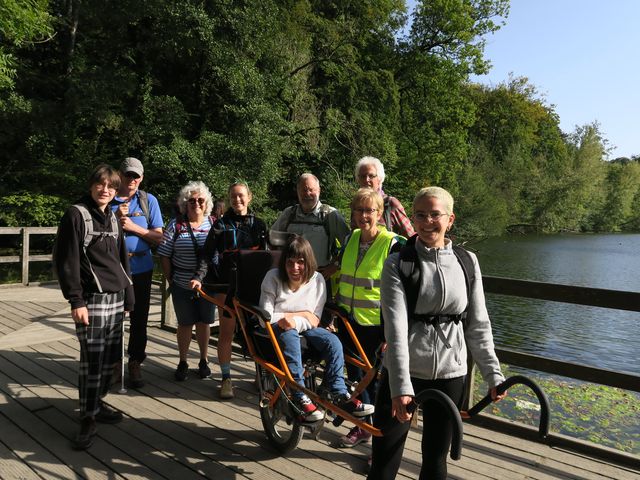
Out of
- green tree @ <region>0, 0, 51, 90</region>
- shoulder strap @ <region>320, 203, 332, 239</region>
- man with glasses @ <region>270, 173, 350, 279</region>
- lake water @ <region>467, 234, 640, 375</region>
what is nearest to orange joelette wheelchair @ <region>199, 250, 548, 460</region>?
man with glasses @ <region>270, 173, 350, 279</region>

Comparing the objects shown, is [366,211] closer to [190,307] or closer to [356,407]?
[356,407]

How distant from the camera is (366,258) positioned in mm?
3035

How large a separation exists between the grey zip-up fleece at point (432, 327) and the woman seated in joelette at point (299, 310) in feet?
2.89

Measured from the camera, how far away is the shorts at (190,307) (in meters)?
4.14

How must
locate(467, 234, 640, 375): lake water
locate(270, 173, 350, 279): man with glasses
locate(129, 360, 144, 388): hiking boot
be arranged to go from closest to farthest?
1. locate(270, 173, 350, 279): man with glasses
2. locate(129, 360, 144, 388): hiking boot
3. locate(467, 234, 640, 375): lake water

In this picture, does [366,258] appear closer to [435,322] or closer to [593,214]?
[435,322]

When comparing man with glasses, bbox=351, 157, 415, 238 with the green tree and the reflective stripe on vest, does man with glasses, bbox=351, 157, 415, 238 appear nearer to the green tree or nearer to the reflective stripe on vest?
the reflective stripe on vest

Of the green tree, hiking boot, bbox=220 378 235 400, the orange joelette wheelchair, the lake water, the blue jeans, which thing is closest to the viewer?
the orange joelette wheelchair

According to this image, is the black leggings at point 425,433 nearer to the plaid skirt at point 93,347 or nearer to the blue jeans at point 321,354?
the blue jeans at point 321,354

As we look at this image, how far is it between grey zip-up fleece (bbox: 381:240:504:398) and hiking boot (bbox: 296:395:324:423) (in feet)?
2.61

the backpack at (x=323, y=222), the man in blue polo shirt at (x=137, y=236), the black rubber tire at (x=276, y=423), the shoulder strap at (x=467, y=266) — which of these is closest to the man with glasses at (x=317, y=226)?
the backpack at (x=323, y=222)

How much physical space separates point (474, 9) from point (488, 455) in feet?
85.9

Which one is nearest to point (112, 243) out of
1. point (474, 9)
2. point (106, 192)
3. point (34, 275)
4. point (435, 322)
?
point (106, 192)

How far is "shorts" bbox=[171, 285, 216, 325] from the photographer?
4.14m
